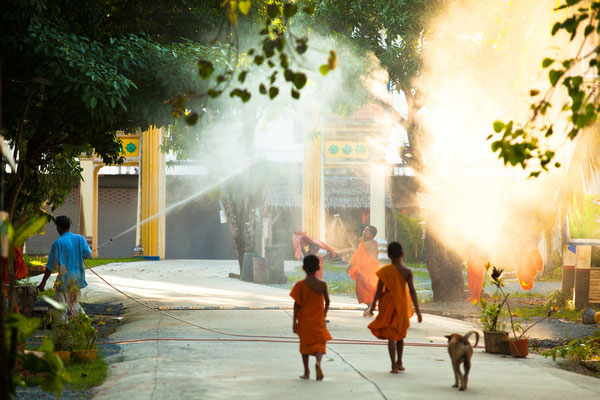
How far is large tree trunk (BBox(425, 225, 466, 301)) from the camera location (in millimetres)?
15852

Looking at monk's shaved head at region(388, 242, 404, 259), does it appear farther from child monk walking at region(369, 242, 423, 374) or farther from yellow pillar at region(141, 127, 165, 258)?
yellow pillar at region(141, 127, 165, 258)

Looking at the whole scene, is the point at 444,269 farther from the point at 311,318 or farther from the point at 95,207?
the point at 95,207

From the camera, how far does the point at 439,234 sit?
15.6 meters

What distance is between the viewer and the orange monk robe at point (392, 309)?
7.34 m

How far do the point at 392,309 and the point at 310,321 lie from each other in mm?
1023

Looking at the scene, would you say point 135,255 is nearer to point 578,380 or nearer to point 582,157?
point 582,157

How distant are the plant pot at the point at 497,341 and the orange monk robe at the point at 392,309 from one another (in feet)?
6.58

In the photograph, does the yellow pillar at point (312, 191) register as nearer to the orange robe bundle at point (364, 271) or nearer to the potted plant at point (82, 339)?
the orange robe bundle at point (364, 271)

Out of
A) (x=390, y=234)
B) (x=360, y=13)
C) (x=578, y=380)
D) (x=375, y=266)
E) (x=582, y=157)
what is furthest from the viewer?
(x=390, y=234)

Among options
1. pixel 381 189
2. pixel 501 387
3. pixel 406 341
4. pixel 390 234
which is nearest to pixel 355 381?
pixel 501 387

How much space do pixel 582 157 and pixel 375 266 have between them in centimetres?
398

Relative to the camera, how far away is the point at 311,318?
22.3ft

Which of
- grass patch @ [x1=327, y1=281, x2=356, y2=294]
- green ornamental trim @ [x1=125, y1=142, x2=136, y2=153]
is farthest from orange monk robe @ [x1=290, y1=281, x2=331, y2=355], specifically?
green ornamental trim @ [x1=125, y1=142, x2=136, y2=153]

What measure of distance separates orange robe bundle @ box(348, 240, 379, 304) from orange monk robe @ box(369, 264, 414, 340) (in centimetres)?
540
